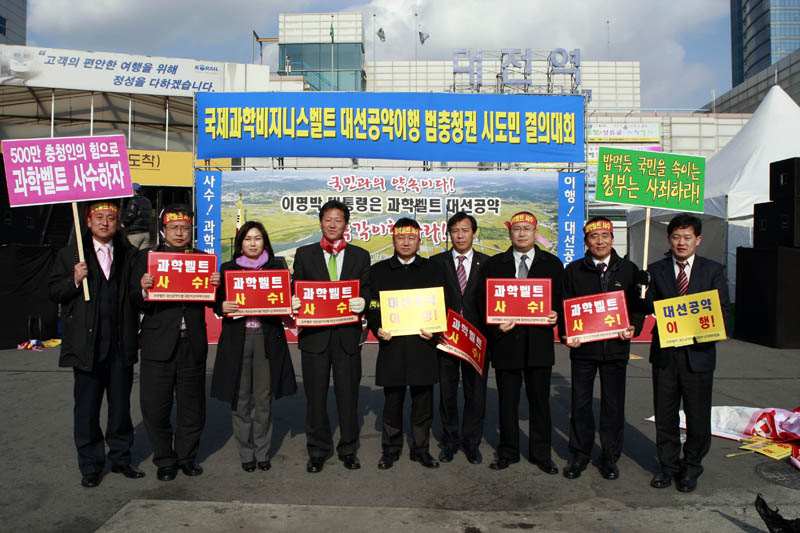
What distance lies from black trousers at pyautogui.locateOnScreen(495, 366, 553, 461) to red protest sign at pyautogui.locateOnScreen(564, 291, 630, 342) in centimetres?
42

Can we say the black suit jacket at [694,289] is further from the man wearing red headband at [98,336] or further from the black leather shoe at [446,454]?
the man wearing red headband at [98,336]

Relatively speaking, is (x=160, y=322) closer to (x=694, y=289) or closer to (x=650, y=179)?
(x=694, y=289)

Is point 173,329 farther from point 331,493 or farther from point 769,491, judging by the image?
point 769,491

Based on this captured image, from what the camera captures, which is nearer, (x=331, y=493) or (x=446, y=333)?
(x=331, y=493)

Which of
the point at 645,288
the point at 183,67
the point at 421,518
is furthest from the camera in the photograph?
the point at 183,67

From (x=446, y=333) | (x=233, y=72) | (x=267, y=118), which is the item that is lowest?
(x=446, y=333)

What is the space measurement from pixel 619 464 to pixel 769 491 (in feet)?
3.28

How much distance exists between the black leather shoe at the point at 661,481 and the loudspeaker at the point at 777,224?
8180 millimetres

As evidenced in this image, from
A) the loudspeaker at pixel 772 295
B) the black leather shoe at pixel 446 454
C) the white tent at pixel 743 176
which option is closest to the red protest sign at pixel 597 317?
the black leather shoe at pixel 446 454

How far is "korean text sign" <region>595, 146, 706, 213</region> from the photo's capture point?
4922mm

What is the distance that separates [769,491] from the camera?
4062 mm

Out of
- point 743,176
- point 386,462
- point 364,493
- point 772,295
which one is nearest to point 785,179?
point 772,295

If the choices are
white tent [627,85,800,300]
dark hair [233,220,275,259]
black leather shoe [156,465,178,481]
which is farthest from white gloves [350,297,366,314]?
white tent [627,85,800,300]

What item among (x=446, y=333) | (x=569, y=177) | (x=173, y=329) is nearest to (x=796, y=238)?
(x=569, y=177)
